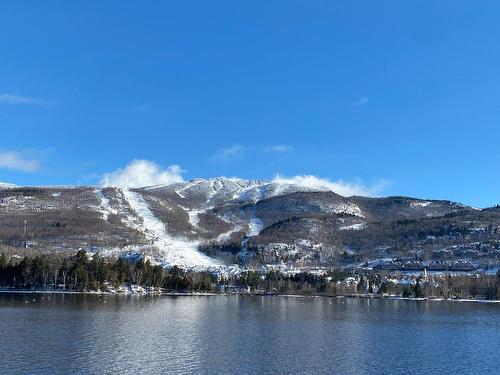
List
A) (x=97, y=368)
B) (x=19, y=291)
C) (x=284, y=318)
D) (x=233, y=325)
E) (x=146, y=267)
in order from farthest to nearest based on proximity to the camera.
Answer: (x=146, y=267)
(x=19, y=291)
(x=284, y=318)
(x=233, y=325)
(x=97, y=368)

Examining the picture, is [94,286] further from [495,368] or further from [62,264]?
[495,368]

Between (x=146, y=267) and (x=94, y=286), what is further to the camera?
(x=146, y=267)

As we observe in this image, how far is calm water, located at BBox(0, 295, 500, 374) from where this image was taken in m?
56.8

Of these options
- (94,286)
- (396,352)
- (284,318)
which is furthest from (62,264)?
(396,352)

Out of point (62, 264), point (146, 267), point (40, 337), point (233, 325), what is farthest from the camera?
point (146, 267)

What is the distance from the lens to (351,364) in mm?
61562

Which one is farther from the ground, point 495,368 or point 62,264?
point 62,264

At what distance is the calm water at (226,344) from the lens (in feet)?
186

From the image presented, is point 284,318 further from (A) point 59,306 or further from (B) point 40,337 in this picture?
(B) point 40,337

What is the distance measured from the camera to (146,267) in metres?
192

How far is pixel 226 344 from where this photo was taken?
71.1m

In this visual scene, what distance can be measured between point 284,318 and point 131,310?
29.5 meters

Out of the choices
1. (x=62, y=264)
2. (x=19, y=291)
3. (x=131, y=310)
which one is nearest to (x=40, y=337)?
(x=131, y=310)

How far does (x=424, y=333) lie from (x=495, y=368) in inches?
1221
